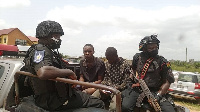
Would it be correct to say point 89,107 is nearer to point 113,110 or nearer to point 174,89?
point 113,110

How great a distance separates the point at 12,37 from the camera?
3962 cm

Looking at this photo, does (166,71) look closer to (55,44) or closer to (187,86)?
(55,44)

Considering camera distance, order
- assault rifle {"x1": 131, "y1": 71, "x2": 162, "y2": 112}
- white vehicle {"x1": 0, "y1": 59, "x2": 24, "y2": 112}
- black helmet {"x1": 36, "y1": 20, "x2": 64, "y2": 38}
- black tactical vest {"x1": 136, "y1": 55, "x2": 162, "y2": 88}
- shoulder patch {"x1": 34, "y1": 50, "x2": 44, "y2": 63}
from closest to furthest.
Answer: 1. shoulder patch {"x1": 34, "y1": 50, "x2": 44, "y2": 63}
2. black helmet {"x1": 36, "y1": 20, "x2": 64, "y2": 38}
3. white vehicle {"x1": 0, "y1": 59, "x2": 24, "y2": 112}
4. assault rifle {"x1": 131, "y1": 71, "x2": 162, "y2": 112}
5. black tactical vest {"x1": 136, "y1": 55, "x2": 162, "y2": 88}

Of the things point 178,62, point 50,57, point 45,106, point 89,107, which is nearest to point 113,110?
point 89,107

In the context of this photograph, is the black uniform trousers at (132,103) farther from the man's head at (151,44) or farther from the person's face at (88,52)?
the person's face at (88,52)

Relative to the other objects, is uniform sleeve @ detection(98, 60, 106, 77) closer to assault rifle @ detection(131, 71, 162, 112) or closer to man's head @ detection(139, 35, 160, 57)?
assault rifle @ detection(131, 71, 162, 112)

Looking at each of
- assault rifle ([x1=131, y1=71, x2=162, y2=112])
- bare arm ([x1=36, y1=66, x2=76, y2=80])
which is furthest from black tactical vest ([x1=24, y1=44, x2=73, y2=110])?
assault rifle ([x1=131, y1=71, x2=162, y2=112])

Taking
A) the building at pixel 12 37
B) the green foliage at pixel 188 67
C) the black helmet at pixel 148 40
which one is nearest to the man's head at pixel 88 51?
the black helmet at pixel 148 40

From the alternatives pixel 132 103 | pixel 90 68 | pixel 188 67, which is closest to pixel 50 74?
pixel 132 103

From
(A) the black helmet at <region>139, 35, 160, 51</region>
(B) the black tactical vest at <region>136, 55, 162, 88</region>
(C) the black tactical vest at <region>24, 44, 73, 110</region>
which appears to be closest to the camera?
(C) the black tactical vest at <region>24, 44, 73, 110</region>

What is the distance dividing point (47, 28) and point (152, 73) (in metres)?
2.07

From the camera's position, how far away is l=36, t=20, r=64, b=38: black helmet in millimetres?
2367

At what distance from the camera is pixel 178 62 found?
149 ft

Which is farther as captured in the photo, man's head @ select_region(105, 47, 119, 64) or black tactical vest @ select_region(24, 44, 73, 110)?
man's head @ select_region(105, 47, 119, 64)
